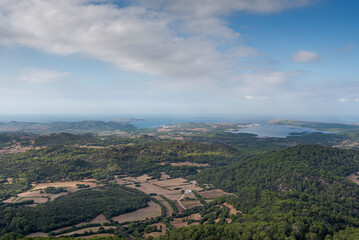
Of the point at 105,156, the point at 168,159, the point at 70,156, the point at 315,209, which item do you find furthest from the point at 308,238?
the point at 70,156

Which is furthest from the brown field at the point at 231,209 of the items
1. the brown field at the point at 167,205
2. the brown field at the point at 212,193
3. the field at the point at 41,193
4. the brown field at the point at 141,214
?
the field at the point at 41,193

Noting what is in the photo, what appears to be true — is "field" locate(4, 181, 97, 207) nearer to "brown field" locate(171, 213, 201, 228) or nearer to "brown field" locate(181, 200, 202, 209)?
"brown field" locate(181, 200, 202, 209)

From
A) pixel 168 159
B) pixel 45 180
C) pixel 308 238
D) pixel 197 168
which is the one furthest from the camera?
pixel 168 159

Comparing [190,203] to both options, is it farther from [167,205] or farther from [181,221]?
[181,221]

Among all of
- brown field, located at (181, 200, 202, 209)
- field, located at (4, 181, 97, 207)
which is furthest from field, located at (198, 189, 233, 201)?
field, located at (4, 181, 97, 207)

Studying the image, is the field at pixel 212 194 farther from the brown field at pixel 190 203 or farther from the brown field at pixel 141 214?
the brown field at pixel 141 214

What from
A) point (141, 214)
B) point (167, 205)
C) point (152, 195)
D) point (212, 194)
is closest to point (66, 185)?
point (152, 195)

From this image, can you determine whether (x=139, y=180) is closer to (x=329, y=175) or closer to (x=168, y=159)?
(x=168, y=159)
